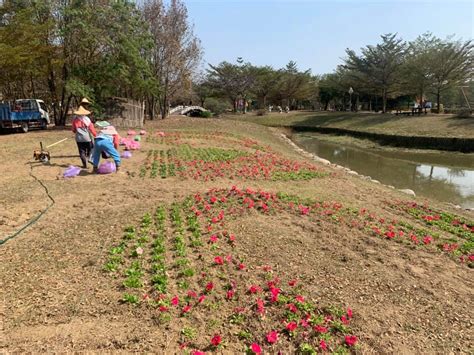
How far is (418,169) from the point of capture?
716 inches

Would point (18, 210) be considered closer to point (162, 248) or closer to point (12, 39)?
point (162, 248)

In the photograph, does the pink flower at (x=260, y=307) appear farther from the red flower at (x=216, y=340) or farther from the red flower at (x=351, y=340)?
the red flower at (x=351, y=340)

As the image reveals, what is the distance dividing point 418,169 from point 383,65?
82.6ft

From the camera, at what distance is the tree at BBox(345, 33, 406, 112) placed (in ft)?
127

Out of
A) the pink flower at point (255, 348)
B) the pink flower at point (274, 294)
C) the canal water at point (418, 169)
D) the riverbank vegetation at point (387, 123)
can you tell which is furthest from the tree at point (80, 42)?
the riverbank vegetation at point (387, 123)

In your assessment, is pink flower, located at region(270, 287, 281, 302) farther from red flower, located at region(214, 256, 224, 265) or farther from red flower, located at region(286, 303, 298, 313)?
red flower, located at region(214, 256, 224, 265)

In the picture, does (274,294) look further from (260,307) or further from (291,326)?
(291,326)

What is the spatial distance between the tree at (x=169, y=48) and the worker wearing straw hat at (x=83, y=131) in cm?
1689

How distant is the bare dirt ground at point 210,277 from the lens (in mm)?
3438

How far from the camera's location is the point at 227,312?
3.82 meters

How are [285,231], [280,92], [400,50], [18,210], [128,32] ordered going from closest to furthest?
[285,231] < [18,210] < [128,32] < [400,50] < [280,92]

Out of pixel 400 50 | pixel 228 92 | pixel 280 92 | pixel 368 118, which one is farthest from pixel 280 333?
pixel 280 92

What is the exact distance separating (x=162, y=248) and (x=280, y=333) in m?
2.14

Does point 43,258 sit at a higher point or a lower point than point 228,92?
lower
